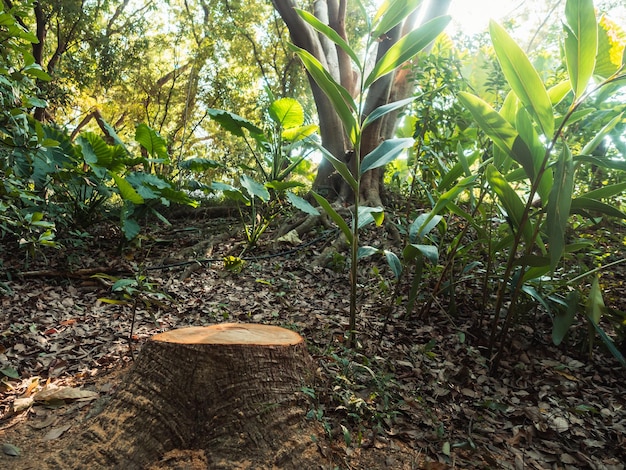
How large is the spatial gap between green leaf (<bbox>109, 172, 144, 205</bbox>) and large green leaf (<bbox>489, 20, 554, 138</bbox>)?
8.99 ft

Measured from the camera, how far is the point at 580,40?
4.39ft

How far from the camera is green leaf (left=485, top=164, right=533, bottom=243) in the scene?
158cm

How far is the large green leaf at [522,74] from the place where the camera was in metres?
1.39

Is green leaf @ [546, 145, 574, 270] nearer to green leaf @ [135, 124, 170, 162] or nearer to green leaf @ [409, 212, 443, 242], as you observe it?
green leaf @ [409, 212, 443, 242]

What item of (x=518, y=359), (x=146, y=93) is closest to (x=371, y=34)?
(x=518, y=359)

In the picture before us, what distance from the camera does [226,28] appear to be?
6.80 m

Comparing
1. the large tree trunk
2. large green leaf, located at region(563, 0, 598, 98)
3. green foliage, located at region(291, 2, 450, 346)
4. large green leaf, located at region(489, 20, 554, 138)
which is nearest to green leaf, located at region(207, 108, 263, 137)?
the large tree trunk

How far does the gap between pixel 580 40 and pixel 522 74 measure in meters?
0.19

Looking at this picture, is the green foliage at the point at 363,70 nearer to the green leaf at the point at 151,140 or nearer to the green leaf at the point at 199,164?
the green leaf at the point at 199,164

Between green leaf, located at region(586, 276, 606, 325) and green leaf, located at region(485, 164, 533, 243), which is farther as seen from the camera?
green leaf, located at region(586, 276, 606, 325)

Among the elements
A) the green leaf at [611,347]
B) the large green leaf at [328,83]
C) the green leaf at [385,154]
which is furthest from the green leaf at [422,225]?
the green leaf at [611,347]

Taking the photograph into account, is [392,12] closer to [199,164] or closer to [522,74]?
[522,74]

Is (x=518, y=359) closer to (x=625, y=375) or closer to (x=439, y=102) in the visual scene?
(x=625, y=375)

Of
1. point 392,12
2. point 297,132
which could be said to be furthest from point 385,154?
point 297,132
